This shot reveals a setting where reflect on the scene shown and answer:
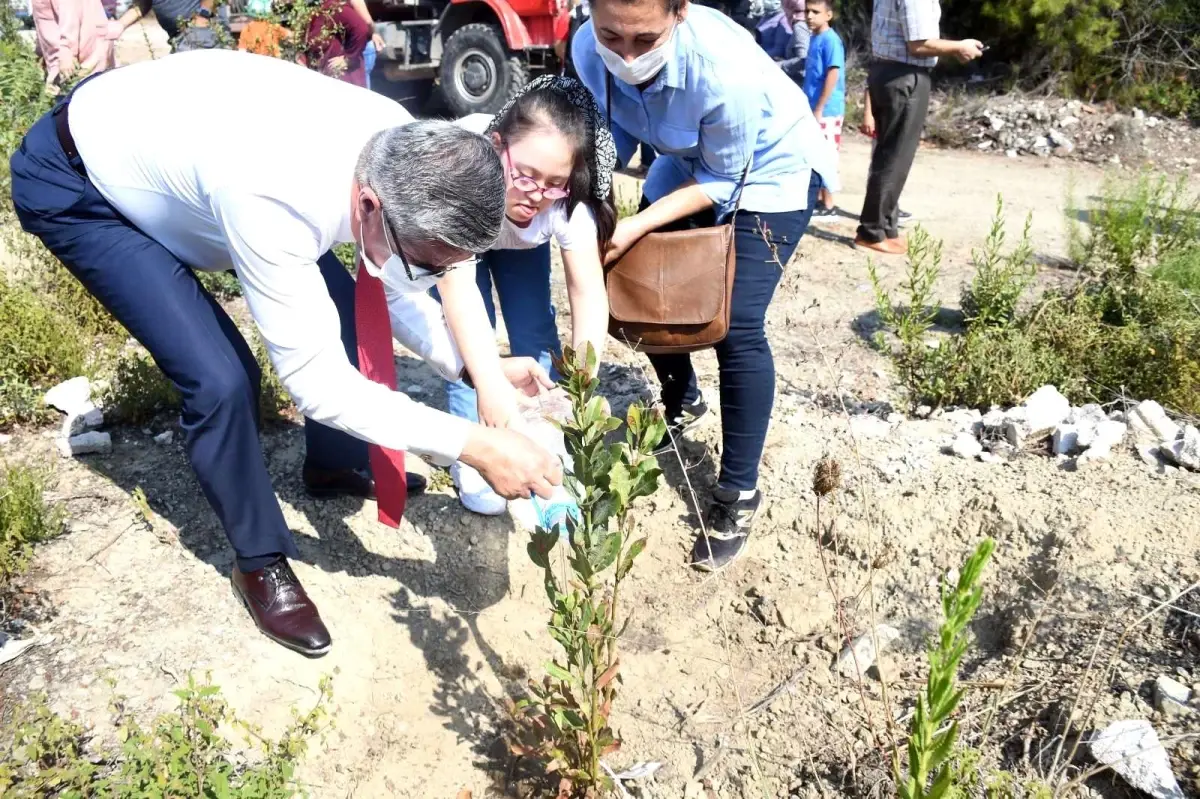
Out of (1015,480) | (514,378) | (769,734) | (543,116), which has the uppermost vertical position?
(543,116)

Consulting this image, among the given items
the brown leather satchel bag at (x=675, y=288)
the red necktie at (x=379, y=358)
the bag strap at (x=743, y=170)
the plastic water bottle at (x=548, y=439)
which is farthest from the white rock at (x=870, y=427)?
the red necktie at (x=379, y=358)

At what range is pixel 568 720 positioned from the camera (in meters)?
2.10

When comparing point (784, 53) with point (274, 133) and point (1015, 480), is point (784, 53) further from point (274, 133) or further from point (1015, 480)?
point (274, 133)

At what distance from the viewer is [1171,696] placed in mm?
2205

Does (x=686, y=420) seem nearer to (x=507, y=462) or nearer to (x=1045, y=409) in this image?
(x=1045, y=409)

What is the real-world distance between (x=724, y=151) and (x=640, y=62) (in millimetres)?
355

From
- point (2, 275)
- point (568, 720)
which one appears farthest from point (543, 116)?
point (2, 275)

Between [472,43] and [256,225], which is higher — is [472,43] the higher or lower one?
the lower one

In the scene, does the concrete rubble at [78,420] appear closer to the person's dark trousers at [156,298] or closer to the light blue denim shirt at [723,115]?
the person's dark trousers at [156,298]

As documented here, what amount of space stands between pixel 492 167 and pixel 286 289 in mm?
500

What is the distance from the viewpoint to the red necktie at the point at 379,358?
7.70 feet

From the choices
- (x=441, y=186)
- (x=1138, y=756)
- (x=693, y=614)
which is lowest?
(x=693, y=614)

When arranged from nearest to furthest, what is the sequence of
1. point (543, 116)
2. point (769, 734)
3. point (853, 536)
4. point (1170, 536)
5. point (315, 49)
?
point (543, 116) < point (769, 734) < point (1170, 536) < point (853, 536) < point (315, 49)

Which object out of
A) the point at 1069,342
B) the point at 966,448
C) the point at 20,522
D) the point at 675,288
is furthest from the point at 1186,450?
the point at 20,522
